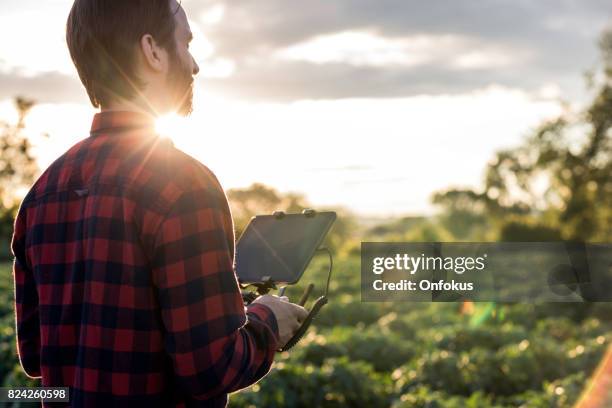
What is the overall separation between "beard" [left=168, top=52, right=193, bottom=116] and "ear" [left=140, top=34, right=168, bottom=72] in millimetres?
25

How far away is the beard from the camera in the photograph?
5.69 ft

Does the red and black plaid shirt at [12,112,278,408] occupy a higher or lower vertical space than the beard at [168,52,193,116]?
lower

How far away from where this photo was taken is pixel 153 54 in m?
1.69

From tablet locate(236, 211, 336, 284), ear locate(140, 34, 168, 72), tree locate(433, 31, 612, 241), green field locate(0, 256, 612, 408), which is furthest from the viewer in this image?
tree locate(433, 31, 612, 241)

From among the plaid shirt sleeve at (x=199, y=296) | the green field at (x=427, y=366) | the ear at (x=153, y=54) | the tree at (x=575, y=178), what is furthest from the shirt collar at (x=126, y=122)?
the tree at (x=575, y=178)

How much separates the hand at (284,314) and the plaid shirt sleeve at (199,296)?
0.16 meters

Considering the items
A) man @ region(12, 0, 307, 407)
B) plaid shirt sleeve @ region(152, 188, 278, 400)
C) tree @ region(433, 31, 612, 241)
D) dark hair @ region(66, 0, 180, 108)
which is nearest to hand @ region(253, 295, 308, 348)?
man @ region(12, 0, 307, 407)

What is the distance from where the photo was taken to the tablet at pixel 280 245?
1.92 meters

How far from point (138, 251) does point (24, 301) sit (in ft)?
1.78

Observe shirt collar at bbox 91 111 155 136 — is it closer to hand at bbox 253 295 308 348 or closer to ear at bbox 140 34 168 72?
ear at bbox 140 34 168 72

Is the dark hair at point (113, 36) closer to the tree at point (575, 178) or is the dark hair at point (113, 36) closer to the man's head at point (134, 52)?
the man's head at point (134, 52)

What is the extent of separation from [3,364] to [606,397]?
17.7ft

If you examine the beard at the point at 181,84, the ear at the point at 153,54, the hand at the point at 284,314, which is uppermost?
the ear at the point at 153,54

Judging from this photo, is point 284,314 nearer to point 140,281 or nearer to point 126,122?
point 140,281
